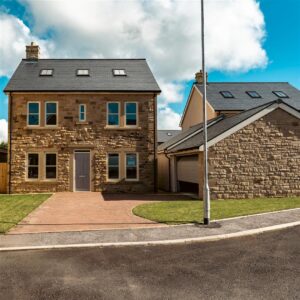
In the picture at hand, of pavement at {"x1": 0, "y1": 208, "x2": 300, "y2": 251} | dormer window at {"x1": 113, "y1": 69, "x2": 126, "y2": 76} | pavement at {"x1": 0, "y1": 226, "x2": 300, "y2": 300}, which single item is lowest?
pavement at {"x1": 0, "y1": 226, "x2": 300, "y2": 300}

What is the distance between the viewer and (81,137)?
20.7 meters

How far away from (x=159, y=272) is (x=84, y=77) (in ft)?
60.3

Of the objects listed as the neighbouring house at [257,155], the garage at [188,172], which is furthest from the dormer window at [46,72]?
the neighbouring house at [257,155]

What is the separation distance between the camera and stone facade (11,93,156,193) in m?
20.5

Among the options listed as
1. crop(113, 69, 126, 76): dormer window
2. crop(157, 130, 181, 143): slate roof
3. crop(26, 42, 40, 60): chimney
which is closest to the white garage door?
crop(113, 69, 126, 76): dormer window

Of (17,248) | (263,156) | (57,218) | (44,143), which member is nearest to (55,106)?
(44,143)

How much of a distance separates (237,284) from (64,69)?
68.9 ft

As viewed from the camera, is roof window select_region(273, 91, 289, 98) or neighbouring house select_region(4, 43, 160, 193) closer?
neighbouring house select_region(4, 43, 160, 193)

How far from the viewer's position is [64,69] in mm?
23188

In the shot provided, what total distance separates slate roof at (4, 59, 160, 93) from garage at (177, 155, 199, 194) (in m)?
4.98

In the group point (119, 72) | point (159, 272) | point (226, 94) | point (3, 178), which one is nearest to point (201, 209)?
point (159, 272)

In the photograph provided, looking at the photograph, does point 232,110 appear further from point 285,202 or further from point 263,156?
point 285,202

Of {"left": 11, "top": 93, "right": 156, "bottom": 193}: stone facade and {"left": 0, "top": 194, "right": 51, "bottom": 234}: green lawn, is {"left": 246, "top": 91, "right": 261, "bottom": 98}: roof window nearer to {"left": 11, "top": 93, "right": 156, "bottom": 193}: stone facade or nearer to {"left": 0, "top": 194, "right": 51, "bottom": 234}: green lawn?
{"left": 11, "top": 93, "right": 156, "bottom": 193}: stone facade

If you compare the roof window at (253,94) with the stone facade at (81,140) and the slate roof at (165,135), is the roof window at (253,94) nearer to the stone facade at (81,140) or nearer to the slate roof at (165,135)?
the stone facade at (81,140)
